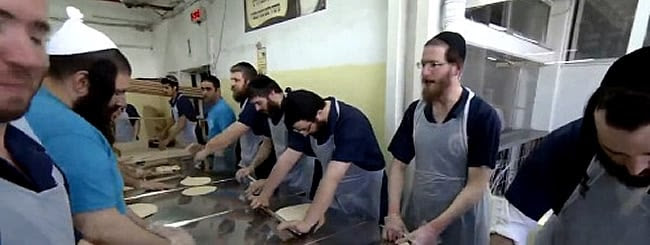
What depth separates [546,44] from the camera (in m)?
1.95

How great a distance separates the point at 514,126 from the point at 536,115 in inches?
5.1

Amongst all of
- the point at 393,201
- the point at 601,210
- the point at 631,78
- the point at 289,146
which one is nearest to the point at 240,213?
the point at 289,146

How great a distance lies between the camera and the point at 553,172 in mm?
744

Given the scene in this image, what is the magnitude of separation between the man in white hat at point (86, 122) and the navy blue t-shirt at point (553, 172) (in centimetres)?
86

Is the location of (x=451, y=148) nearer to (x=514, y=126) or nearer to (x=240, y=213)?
(x=240, y=213)

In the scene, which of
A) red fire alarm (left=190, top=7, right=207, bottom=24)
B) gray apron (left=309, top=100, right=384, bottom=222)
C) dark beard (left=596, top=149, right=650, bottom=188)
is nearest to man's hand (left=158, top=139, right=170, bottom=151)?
red fire alarm (left=190, top=7, right=207, bottom=24)

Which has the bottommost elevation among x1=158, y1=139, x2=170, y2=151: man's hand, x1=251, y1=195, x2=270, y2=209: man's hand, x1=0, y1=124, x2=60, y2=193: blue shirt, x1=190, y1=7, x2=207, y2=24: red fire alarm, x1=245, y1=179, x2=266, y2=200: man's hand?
x1=158, y1=139, x2=170, y2=151: man's hand

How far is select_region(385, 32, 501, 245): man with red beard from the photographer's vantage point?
1.09 m

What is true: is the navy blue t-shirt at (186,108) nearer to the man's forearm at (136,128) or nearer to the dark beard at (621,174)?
the man's forearm at (136,128)

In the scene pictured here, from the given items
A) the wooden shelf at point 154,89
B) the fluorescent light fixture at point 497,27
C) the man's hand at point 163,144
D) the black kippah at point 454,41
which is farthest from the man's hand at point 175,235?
the man's hand at point 163,144

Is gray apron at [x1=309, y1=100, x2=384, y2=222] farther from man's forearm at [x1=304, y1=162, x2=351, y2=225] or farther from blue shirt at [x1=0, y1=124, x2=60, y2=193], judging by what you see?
blue shirt at [x1=0, y1=124, x2=60, y2=193]

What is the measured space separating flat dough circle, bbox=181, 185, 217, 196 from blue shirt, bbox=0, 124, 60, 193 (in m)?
1.18

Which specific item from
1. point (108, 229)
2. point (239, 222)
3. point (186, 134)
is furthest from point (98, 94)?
point (186, 134)

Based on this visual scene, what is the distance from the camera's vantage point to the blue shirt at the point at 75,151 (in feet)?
2.16
